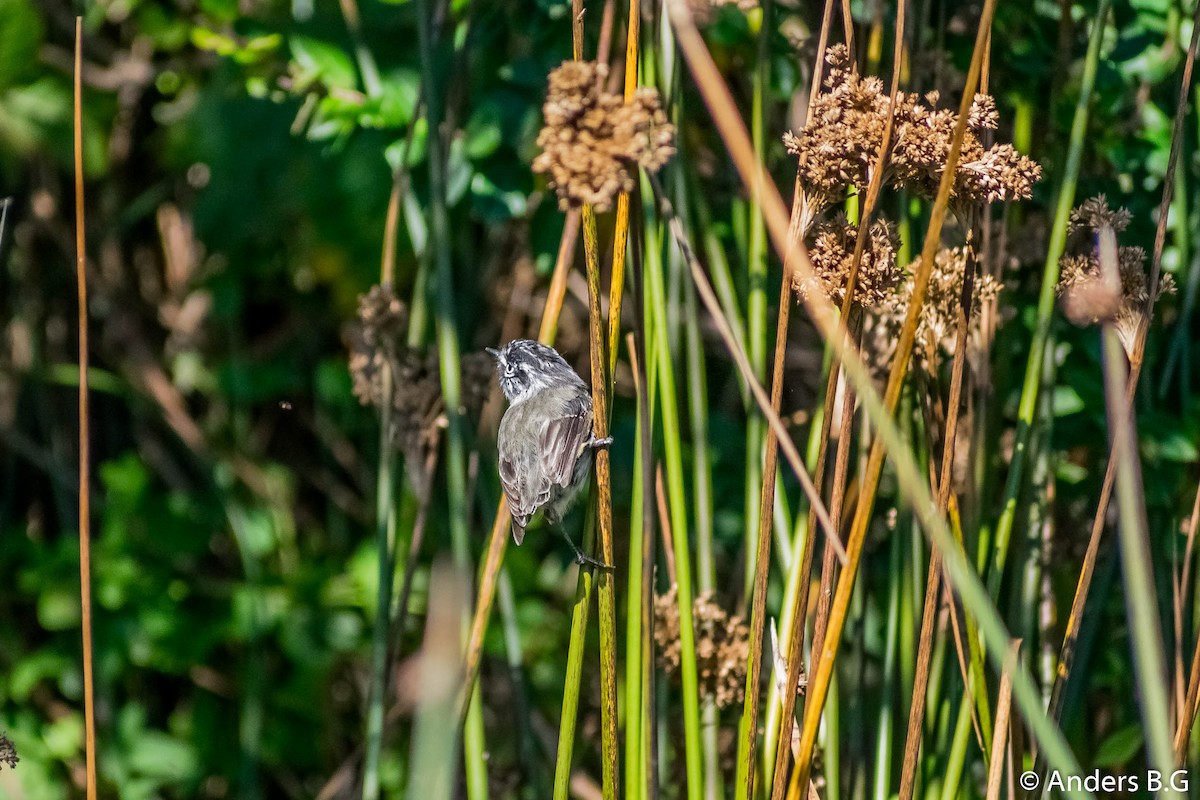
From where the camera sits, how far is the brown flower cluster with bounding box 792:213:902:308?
3.70ft

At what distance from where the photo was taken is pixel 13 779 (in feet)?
8.84

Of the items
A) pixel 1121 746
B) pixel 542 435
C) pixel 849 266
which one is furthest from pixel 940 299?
pixel 1121 746

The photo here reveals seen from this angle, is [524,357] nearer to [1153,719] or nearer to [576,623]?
[576,623]

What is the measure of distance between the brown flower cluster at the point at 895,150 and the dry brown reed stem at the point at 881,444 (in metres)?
0.03

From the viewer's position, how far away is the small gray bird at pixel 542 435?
67.6 inches

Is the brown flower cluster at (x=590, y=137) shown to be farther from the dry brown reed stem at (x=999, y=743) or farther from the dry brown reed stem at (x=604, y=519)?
Result: the dry brown reed stem at (x=999, y=743)

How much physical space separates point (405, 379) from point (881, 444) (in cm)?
93

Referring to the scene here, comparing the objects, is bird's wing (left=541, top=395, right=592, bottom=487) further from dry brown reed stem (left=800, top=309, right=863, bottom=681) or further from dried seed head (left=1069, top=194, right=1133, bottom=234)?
dried seed head (left=1069, top=194, right=1133, bottom=234)

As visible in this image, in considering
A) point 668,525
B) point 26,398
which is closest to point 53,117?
point 26,398

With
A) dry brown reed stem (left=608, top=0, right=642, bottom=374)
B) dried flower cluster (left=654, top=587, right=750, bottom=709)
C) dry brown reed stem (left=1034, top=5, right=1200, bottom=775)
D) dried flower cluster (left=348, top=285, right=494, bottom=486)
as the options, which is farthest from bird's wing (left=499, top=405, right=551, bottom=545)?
dry brown reed stem (left=1034, top=5, right=1200, bottom=775)

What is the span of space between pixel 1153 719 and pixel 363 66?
1.74 meters

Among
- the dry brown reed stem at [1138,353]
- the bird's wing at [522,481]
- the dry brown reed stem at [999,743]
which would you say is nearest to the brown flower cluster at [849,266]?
the dry brown reed stem at [1138,353]

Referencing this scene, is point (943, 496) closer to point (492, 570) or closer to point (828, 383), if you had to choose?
point (828, 383)

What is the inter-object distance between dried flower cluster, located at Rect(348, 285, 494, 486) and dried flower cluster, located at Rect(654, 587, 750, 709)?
0.46 metres
